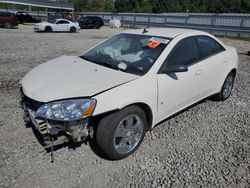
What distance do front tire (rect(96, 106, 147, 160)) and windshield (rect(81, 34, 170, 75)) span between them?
61 cm

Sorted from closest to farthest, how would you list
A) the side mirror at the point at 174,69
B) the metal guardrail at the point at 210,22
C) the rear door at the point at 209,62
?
1. the side mirror at the point at 174,69
2. the rear door at the point at 209,62
3. the metal guardrail at the point at 210,22

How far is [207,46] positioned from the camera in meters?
4.45

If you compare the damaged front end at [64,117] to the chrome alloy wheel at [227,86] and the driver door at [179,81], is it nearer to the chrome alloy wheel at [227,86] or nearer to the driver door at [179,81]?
the driver door at [179,81]

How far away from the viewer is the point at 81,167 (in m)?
2.98

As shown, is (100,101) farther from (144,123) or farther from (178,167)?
(178,167)

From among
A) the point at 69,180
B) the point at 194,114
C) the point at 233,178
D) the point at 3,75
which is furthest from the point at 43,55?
the point at 233,178

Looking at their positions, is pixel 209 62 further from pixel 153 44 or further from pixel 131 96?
pixel 131 96

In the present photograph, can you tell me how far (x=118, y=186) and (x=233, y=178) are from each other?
1401mm

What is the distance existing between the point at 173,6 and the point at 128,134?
186ft

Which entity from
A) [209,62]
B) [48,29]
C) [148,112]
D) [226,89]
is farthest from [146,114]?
[48,29]

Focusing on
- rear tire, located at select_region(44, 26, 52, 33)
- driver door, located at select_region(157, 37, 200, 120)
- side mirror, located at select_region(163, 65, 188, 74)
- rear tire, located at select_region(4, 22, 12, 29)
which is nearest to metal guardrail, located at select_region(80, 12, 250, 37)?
rear tire, located at select_region(44, 26, 52, 33)

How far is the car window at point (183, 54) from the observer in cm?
355

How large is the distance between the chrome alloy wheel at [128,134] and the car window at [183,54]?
92 centimetres

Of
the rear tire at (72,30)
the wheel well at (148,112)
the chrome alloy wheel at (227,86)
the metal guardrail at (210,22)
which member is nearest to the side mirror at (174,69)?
the wheel well at (148,112)
